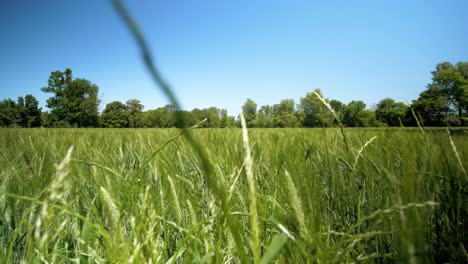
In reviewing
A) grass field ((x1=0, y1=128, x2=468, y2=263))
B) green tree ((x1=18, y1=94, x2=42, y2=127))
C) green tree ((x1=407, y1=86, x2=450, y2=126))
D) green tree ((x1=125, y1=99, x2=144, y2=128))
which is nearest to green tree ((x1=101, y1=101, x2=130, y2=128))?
green tree ((x1=125, y1=99, x2=144, y2=128))

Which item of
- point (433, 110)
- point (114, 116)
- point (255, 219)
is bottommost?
point (255, 219)

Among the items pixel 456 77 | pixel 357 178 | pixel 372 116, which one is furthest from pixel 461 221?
pixel 372 116

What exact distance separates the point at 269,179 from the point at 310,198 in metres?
0.72

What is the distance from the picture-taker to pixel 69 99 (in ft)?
123

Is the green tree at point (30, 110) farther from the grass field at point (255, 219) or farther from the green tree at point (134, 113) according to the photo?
the grass field at point (255, 219)

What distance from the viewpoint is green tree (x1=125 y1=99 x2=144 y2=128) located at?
148ft

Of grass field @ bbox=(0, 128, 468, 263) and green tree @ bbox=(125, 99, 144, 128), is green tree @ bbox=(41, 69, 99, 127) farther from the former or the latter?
grass field @ bbox=(0, 128, 468, 263)

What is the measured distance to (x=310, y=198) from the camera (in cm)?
34

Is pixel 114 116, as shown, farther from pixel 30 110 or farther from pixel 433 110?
pixel 433 110

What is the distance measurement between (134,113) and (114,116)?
4.17 meters

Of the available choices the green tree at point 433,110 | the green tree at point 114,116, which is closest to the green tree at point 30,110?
the green tree at point 114,116

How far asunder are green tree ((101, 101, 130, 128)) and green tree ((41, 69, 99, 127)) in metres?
4.37

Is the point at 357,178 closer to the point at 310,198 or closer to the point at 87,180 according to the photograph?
the point at 310,198

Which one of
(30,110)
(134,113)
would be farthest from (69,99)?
(134,113)
